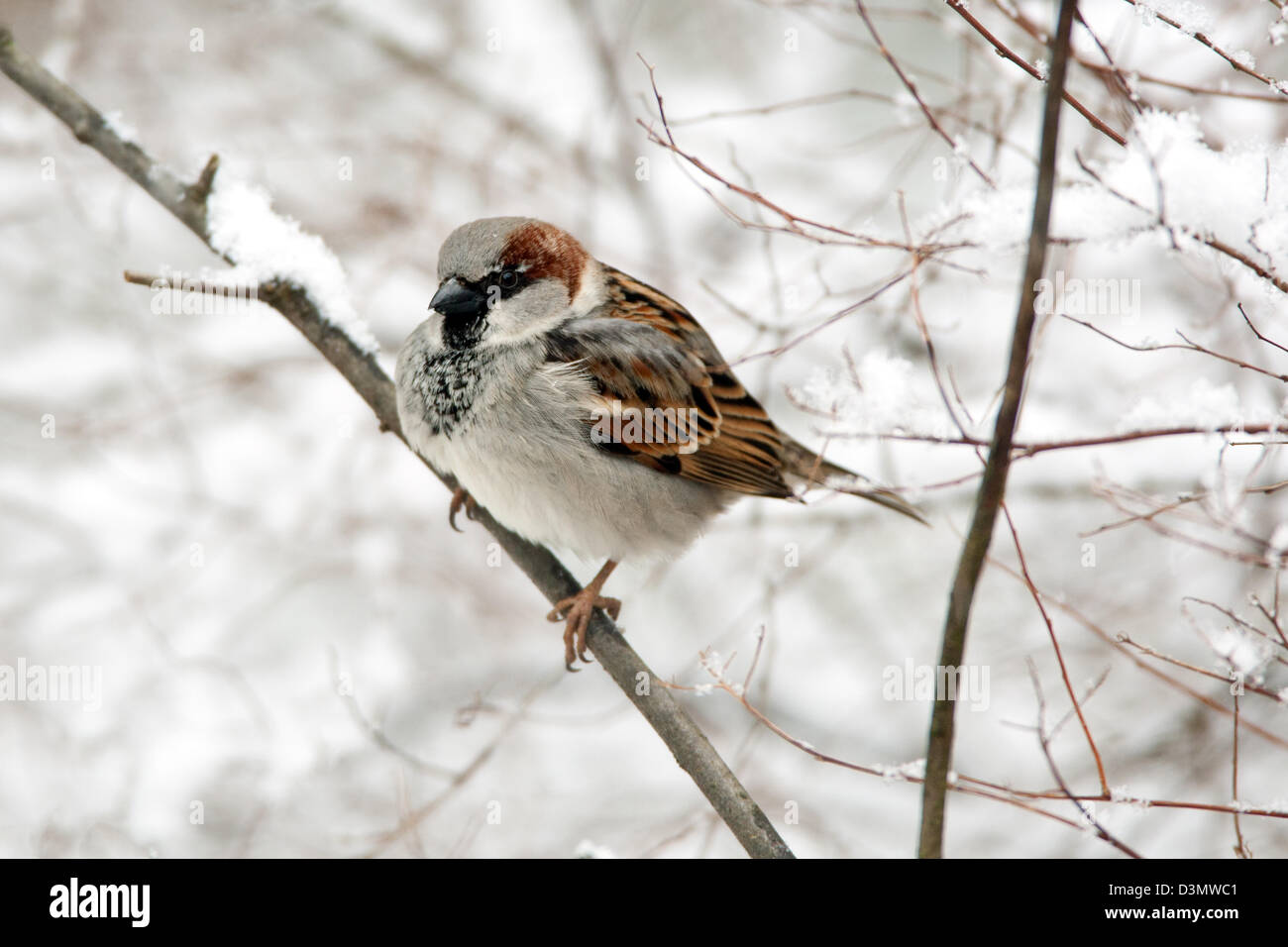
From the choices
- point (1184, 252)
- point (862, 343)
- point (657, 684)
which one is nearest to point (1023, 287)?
point (1184, 252)

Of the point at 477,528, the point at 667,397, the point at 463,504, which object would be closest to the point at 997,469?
the point at 667,397

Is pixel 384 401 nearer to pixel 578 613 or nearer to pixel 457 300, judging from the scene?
pixel 457 300

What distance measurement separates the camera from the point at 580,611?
9.75 feet

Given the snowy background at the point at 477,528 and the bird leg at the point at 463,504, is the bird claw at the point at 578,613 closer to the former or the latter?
the bird leg at the point at 463,504

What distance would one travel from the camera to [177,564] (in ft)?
16.1

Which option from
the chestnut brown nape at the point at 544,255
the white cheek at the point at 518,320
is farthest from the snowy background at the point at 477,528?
the white cheek at the point at 518,320

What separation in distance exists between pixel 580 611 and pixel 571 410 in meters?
0.56

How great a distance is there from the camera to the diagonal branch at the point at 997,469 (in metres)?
1.33

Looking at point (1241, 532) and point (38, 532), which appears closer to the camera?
point (1241, 532)

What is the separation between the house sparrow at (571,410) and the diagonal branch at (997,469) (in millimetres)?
1400

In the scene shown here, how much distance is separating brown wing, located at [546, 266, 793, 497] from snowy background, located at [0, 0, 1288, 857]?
1.47 feet
